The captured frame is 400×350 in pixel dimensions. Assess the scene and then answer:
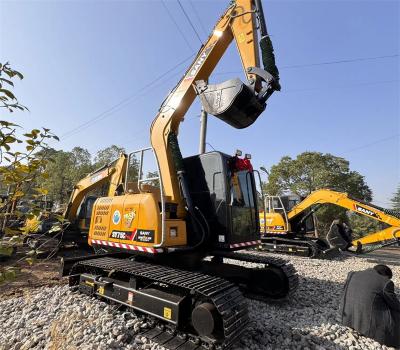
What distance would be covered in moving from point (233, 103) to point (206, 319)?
3051 mm

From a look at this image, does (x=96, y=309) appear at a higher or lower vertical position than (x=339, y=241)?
lower

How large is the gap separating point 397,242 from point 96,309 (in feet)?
31.9

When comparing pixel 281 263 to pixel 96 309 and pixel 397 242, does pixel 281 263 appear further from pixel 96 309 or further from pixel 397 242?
pixel 397 242

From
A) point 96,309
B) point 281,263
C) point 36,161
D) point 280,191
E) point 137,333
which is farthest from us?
point 280,191

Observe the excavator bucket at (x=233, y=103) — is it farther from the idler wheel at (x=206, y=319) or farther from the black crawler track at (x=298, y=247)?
the black crawler track at (x=298, y=247)

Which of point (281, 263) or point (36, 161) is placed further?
point (281, 263)

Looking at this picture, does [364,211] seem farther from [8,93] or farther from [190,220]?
[8,93]

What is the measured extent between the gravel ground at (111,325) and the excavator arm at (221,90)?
199 cm

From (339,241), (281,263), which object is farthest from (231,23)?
(339,241)

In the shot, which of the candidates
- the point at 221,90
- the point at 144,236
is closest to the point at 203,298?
the point at 144,236

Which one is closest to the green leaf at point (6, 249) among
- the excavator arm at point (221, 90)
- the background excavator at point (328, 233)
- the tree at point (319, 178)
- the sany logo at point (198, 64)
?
the excavator arm at point (221, 90)

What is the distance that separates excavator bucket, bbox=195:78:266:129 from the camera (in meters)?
4.61

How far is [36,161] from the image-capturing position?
1.73 meters

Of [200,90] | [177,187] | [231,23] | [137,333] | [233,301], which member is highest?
[231,23]
